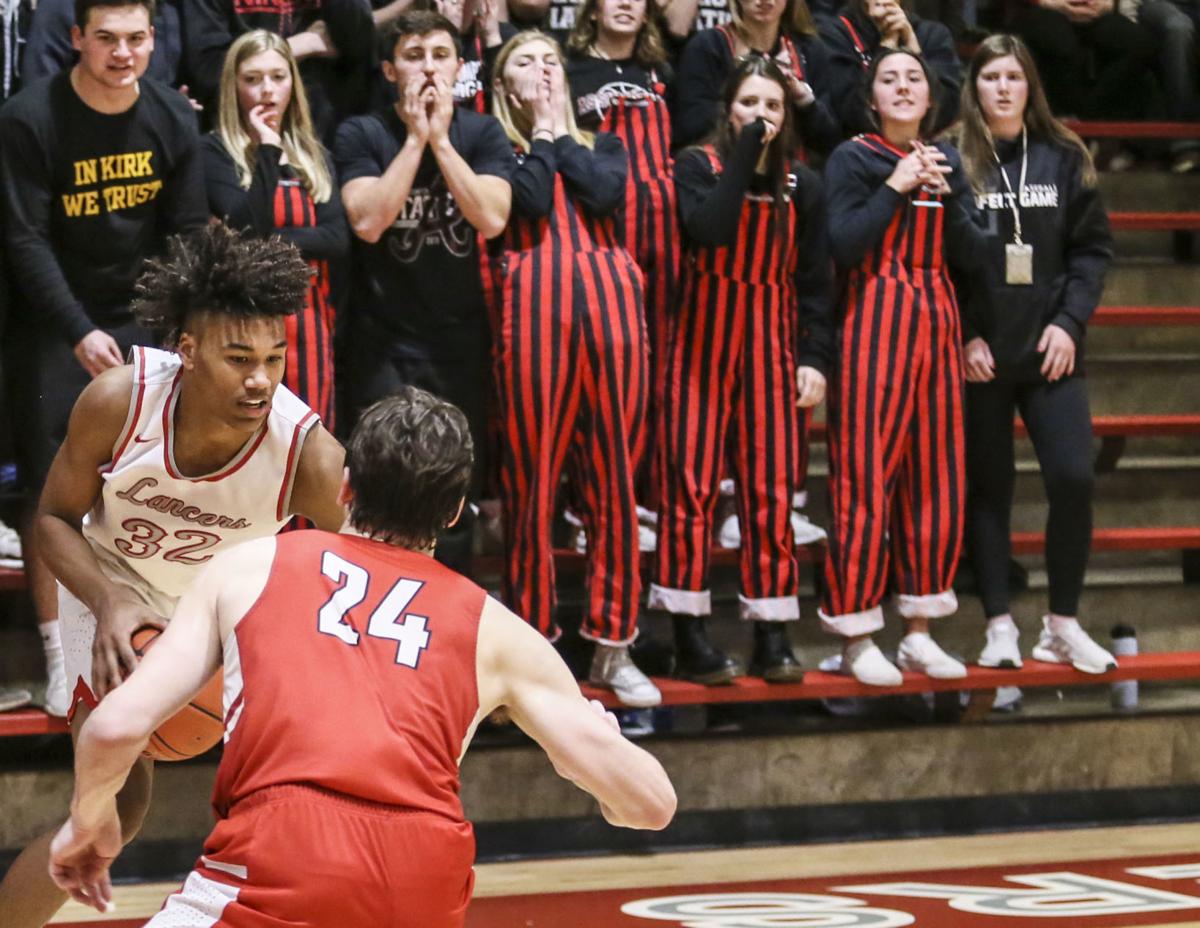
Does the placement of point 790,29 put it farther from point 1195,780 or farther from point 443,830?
point 443,830

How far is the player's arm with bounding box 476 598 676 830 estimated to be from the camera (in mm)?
2389

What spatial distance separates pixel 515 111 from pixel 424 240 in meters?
0.49

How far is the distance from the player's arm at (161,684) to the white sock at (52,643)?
A: 230cm

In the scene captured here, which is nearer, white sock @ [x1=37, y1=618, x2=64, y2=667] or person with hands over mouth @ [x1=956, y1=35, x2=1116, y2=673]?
white sock @ [x1=37, y1=618, x2=64, y2=667]

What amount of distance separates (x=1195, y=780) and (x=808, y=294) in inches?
75.9

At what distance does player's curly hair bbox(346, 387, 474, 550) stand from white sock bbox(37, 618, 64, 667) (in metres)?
2.48

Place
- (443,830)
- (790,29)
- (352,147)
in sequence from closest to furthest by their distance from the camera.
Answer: (443,830) → (352,147) → (790,29)

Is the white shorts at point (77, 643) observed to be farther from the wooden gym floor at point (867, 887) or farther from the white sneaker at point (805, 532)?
the white sneaker at point (805, 532)

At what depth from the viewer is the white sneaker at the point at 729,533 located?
5.62m

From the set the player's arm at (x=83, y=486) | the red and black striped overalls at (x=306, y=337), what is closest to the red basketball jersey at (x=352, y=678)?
the player's arm at (x=83, y=486)

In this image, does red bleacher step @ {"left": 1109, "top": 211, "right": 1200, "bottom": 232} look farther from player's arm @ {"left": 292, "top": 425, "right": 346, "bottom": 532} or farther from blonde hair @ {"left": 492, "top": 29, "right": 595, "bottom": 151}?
player's arm @ {"left": 292, "top": 425, "right": 346, "bottom": 532}

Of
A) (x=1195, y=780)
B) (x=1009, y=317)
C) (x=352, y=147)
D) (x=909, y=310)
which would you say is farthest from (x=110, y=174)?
(x=1195, y=780)

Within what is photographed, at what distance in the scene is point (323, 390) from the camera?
4879 mm

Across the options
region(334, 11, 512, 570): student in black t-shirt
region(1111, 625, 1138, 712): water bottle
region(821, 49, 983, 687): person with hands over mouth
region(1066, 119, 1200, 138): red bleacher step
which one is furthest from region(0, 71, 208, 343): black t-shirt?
region(1066, 119, 1200, 138): red bleacher step
